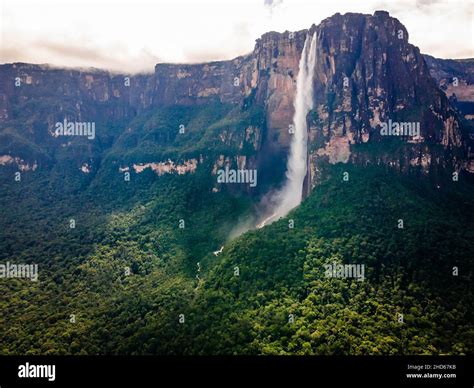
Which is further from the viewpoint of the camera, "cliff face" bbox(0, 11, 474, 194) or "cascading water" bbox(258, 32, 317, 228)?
"cascading water" bbox(258, 32, 317, 228)

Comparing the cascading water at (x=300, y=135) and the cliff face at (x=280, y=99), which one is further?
the cascading water at (x=300, y=135)

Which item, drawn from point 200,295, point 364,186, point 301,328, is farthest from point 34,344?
point 364,186

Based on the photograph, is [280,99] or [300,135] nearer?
[300,135]

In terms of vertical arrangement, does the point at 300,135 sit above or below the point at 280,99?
below

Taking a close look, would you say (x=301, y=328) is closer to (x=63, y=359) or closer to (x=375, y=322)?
(x=375, y=322)
